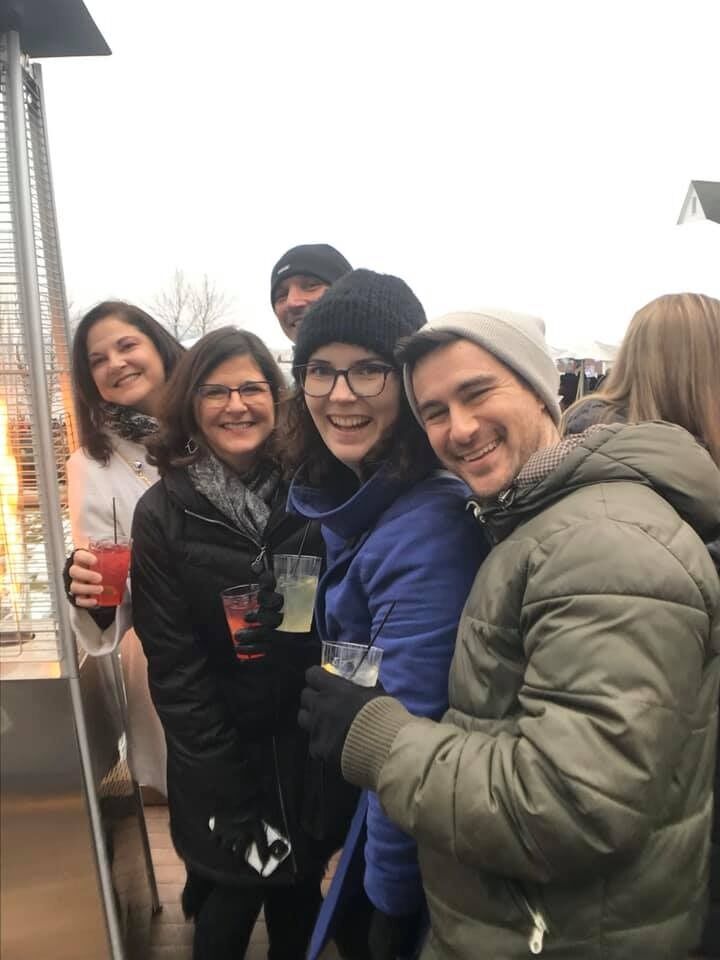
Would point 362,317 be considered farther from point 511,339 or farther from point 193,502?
point 193,502

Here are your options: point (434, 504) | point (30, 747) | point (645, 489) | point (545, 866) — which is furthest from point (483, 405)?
point (30, 747)

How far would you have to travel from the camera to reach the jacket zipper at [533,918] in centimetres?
110

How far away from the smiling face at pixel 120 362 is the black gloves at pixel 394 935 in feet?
5.97

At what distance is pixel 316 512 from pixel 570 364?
1213cm

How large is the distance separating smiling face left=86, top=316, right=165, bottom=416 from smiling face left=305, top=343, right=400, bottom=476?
3.31ft

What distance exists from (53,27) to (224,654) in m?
1.89

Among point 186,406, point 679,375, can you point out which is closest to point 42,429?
point 186,406

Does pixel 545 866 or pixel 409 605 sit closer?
pixel 545 866

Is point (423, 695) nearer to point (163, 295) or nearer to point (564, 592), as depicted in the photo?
point (564, 592)

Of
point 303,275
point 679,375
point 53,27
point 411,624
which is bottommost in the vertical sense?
point 411,624

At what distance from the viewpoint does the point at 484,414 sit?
134 cm

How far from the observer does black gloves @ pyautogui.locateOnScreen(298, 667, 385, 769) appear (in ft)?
4.11

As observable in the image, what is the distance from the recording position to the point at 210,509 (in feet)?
6.19

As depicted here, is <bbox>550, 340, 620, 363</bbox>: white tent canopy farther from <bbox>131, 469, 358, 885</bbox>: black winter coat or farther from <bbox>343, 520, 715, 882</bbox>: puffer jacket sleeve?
<bbox>343, 520, 715, 882</bbox>: puffer jacket sleeve
